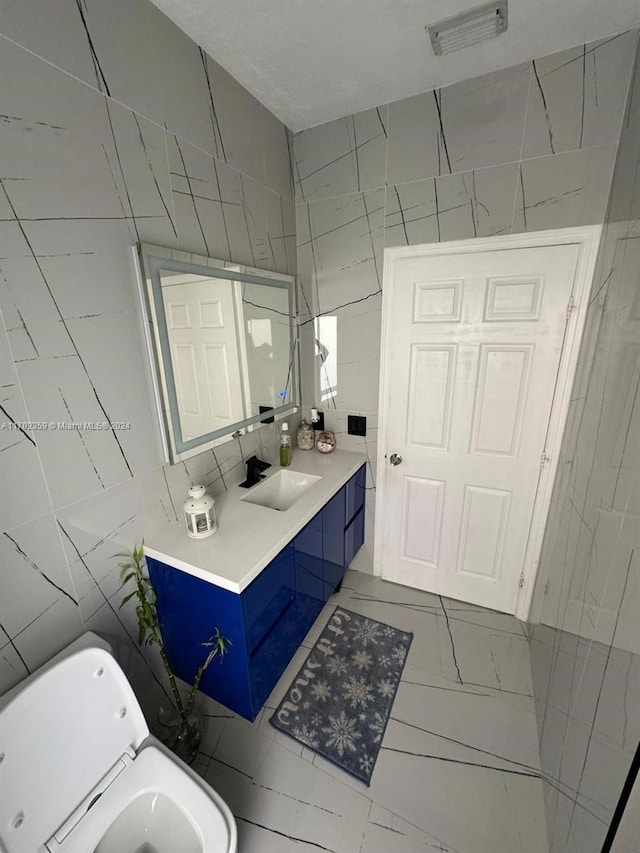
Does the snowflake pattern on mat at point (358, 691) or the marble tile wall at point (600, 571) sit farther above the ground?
the marble tile wall at point (600, 571)

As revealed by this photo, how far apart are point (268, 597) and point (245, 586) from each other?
0.20m

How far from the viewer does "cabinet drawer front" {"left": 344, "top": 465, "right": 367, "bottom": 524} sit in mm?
1943

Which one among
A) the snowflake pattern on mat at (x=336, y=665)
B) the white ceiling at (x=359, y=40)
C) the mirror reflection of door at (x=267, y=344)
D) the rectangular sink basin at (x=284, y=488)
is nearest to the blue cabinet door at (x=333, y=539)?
the rectangular sink basin at (x=284, y=488)

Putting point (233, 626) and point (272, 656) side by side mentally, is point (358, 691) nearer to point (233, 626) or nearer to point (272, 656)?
point (272, 656)

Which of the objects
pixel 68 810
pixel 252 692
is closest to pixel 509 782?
pixel 252 692

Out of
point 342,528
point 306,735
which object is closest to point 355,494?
point 342,528

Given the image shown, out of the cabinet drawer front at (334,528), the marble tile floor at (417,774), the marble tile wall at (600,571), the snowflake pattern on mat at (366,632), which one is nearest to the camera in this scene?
the marble tile wall at (600,571)

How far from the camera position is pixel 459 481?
76.0 inches

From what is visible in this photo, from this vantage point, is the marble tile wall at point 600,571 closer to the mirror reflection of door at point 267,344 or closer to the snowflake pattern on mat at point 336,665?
the snowflake pattern on mat at point 336,665

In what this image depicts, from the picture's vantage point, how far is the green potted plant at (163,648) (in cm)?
123

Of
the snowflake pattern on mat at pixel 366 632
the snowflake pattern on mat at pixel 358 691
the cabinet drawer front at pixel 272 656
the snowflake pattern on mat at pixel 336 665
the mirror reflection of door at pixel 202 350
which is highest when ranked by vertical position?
the mirror reflection of door at pixel 202 350

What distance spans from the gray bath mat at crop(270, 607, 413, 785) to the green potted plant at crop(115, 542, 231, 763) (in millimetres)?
349

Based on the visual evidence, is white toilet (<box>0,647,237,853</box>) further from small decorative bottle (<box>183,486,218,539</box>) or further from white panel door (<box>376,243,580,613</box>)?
white panel door (<box>376,243,580,613</box>)

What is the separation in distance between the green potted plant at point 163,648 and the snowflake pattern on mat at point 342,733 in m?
0.54
